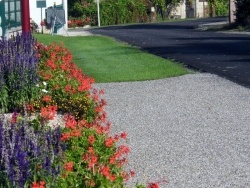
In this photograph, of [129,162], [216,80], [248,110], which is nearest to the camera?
[129,162]

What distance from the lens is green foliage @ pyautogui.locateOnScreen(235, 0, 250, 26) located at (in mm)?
46250

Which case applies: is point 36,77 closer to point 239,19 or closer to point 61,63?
point 61,63

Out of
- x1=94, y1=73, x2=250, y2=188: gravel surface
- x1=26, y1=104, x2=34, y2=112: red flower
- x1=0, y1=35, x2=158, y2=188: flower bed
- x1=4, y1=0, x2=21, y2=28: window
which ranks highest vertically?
x1=4, y1=0, x2=21, y2=28: window

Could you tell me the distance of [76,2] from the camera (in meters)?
69.4

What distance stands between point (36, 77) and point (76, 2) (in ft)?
190

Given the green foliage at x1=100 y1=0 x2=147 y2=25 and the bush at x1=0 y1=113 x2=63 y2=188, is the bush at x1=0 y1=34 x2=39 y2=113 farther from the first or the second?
the green foliage at x1=100 y1=0 x2=147 y2=25

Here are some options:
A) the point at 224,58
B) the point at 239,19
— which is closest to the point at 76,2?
the point at 239,19

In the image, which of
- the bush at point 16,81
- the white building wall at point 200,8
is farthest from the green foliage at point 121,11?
the bush at point 16,81

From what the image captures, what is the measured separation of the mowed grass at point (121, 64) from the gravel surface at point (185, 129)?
4.67ft

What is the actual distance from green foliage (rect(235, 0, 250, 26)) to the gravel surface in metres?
27.6

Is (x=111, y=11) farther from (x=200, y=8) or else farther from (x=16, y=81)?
(x=16, y=81)

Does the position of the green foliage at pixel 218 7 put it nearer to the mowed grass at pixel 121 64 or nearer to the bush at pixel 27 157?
the mowed grass at pixel 121 64

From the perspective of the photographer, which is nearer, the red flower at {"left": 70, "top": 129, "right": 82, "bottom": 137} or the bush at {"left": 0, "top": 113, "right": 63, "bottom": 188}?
the bush at {"left": 0, "top": 113, "right": 63, "bottom": 188}

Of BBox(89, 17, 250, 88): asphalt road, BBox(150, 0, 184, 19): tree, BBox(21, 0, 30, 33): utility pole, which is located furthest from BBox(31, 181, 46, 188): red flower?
BBox(150, 0, 184, 19): tree
